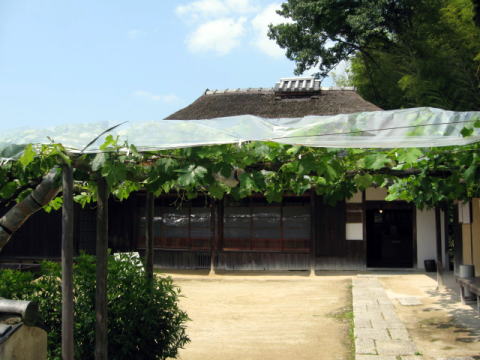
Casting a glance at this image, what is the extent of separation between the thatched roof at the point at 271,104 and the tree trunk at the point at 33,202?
11092 mm

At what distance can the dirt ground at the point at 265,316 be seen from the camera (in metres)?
5.59

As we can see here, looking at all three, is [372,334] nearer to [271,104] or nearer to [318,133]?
[318,133]

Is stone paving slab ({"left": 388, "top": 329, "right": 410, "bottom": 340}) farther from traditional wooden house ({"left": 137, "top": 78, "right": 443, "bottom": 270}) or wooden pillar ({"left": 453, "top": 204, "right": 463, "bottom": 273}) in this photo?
traditional wooden house ({"left": 137, "top": 78, "right": 443, "bottom": 270})

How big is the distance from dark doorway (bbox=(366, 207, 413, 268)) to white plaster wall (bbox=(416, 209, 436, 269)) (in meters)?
0.69

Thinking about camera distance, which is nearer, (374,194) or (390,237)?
(374,194)

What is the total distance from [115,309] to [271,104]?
465 inches

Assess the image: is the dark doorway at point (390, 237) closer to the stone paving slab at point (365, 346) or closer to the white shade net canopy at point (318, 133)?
the stone paving slab at point (365, 346)

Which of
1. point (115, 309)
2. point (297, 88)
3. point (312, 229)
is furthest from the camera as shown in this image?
point (297, 88)

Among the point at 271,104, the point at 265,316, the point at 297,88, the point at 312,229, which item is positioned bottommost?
the point at 265,316

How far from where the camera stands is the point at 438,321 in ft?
22.5

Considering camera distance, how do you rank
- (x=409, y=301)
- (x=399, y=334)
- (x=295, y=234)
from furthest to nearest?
(x=295, y=234) < (x=409, y=301) < (x=399, y=334)

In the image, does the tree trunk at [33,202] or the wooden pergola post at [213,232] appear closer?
the tree trunk at [33,202]

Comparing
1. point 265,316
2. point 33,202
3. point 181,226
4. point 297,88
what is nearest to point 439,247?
point 265,316

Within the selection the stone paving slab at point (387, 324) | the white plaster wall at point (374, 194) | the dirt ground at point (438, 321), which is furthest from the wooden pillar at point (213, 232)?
the stone paving slab at point (387, 324)
